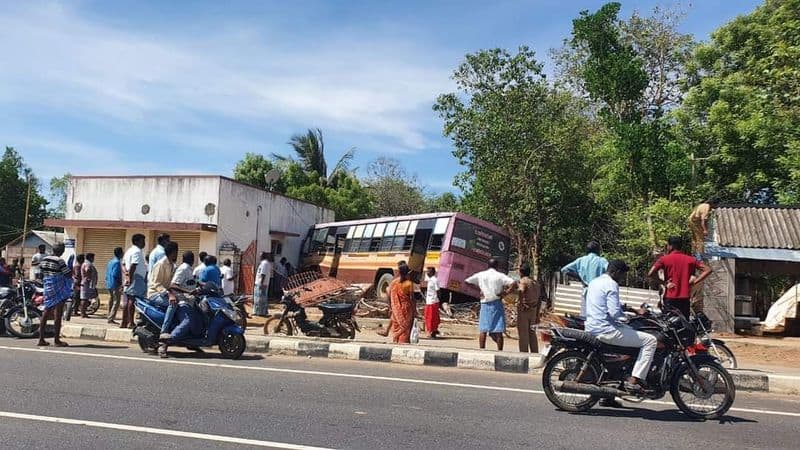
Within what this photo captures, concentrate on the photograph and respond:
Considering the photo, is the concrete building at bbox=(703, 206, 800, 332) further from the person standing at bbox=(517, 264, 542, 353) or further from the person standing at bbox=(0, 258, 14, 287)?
the person standing at bbox=(0, 258, 14, 287)

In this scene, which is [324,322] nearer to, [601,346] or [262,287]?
[262,287]

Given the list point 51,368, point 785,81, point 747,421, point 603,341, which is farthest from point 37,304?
point 785,81

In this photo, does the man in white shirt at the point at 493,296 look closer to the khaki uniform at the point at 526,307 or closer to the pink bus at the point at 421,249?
the khaki uniform at the point at 526,307

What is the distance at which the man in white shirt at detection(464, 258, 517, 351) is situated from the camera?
34.0ft

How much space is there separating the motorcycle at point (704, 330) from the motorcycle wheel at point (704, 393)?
79cm

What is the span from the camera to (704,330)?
307 inches

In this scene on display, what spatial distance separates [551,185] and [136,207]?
14966mm

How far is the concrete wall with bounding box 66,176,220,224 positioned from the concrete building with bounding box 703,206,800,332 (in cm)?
1511

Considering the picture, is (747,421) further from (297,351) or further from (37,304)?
(37,304)

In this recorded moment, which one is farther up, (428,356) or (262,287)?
(262,287)

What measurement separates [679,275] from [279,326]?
7315mm

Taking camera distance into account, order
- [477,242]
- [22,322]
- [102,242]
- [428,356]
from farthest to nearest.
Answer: [102,242] → [477,242] → [22,322] → [428,356]

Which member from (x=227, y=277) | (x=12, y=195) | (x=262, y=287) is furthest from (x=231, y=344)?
(x=12, y=195)

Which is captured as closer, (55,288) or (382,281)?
(55,288)
